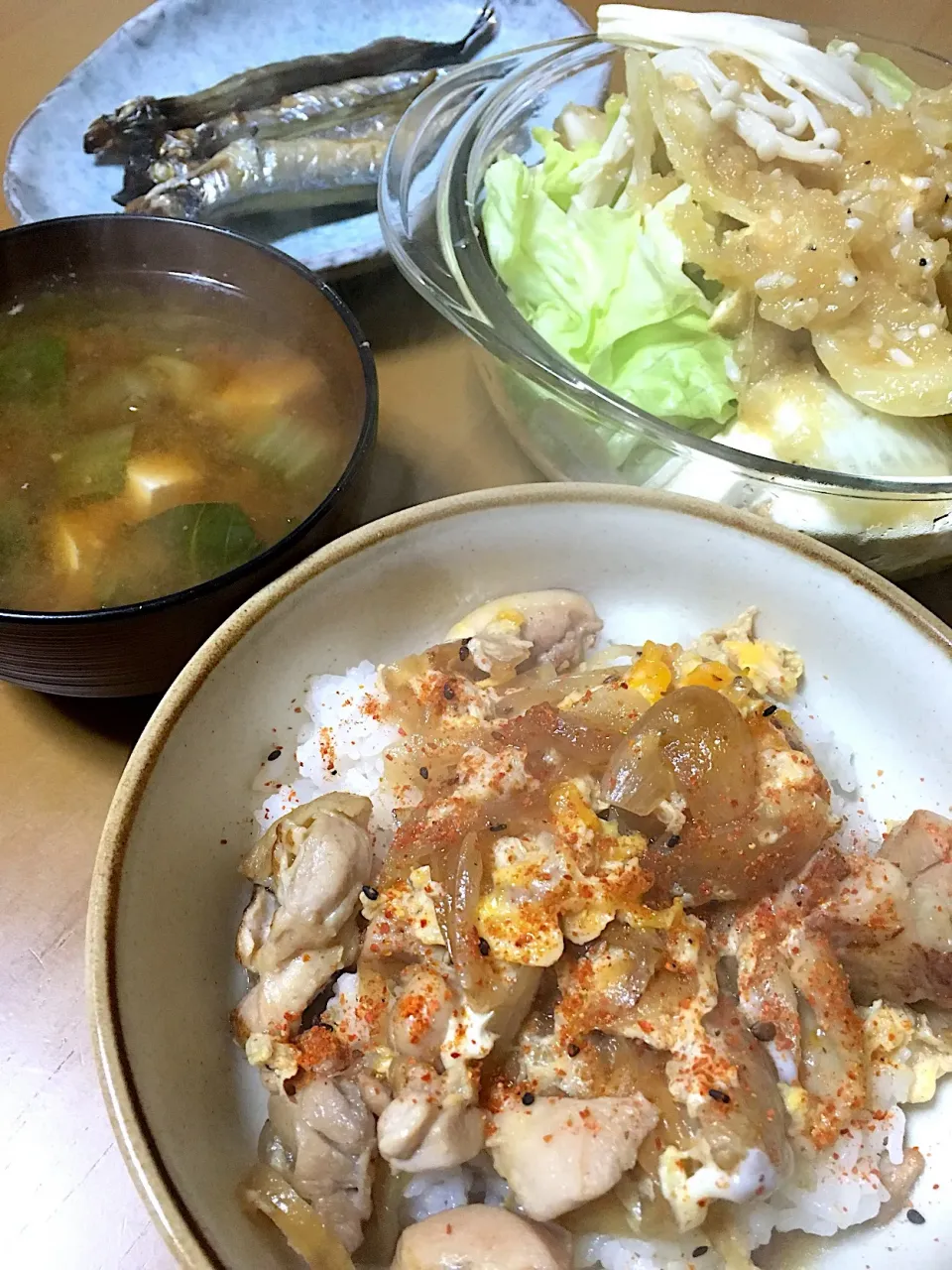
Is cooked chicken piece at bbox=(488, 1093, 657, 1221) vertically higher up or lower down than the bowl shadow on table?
lower down

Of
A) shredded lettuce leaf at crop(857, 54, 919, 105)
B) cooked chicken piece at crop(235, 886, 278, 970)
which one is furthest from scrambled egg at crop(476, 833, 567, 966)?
shredded lettuce leaf at crop(857, 54, 919, 105)

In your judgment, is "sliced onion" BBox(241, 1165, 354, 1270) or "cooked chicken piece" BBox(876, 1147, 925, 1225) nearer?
"sliced onion" BBox(241, 1165, 354, 1270)

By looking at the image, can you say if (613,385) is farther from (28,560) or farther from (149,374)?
(28,560)

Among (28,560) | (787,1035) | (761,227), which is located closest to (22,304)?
(28,560)

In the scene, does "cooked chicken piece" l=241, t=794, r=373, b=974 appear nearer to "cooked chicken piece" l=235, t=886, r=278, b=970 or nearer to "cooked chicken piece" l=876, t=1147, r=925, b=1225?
"cooked chicken piece" l=235, t=886, r=278, b=970

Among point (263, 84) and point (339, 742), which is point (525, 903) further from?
point (263, 84)

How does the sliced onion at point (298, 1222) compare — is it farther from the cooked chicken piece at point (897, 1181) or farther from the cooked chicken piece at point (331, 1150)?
the cooked chicken piece at point (897, 1181)
